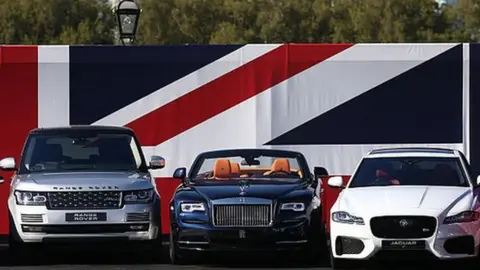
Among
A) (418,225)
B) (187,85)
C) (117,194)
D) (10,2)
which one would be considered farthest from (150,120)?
(10,2)

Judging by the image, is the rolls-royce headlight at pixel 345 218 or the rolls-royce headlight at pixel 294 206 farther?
the rolls-royce headlight at pixel 294 206

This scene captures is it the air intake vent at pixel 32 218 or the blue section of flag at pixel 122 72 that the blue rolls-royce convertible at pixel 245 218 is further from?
the blue section of flag at pixel 122 72

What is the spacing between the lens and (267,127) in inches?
731

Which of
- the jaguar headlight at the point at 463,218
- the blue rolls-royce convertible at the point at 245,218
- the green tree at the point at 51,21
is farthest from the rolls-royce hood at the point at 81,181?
the green tree at the point at 51,21

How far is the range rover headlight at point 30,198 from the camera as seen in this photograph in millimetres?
14945

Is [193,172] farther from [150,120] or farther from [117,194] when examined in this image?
[150,120]

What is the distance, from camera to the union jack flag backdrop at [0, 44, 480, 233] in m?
18.4

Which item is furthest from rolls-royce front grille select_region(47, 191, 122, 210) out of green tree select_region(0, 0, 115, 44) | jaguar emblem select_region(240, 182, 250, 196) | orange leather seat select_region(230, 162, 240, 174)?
green tree select_region(0, 0, 115, 44)

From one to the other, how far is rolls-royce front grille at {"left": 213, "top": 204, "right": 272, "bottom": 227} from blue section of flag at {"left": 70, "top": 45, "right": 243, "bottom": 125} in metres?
4.30

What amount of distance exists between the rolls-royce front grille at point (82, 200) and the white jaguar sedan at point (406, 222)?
2.88m

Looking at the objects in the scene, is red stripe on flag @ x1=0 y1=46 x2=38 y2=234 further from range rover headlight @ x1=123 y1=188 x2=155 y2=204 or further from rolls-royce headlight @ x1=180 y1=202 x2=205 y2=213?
rolls-royce headlight @ x1=180 y1=202 x2=205 y2=213

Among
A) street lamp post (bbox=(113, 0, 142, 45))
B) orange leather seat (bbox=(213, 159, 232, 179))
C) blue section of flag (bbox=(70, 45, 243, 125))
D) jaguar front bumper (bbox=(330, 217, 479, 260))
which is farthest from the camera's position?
street lamp post (bbox=(113, 0, 142, 45))

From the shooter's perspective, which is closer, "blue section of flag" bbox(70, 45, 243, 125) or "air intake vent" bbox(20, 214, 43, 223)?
"air intake vent" bbox(20, 214, 43, 223)

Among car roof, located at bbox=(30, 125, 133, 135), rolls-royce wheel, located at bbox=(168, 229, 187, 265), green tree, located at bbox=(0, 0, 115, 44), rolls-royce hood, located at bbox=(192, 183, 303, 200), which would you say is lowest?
rolls-royce wheel, located at bbox=(168, 229, 187, 265)
